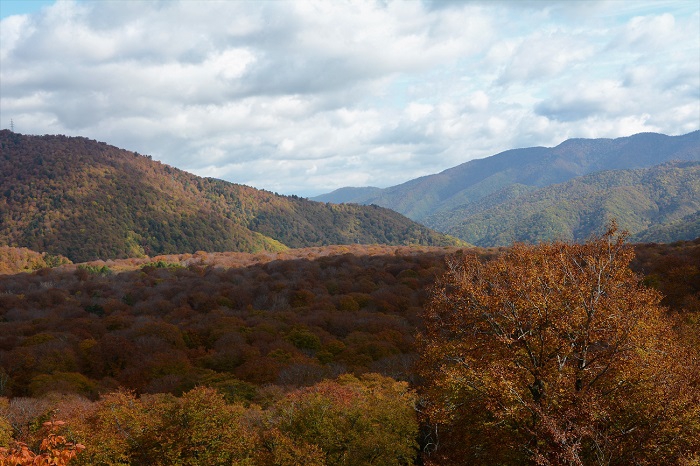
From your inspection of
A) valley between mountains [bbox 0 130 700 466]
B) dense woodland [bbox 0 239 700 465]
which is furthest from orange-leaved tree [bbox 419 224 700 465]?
dense woodland [bbox 0 239 700 465]

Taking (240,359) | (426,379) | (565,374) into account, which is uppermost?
(565,374)

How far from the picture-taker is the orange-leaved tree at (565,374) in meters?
21.2

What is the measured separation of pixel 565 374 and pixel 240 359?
168ft

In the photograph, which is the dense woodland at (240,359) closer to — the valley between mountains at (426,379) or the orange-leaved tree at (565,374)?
the valley between mountains at (426,379)

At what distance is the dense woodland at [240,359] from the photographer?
33094mm

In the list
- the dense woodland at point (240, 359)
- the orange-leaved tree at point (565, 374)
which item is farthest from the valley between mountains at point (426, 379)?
the dense woodland at point (240, 359)

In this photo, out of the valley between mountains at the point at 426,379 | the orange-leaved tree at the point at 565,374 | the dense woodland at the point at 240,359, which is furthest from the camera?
the dense woodland at the point at 240,359

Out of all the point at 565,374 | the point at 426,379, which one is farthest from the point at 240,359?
the point at 565,374

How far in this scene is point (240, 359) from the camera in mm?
67750

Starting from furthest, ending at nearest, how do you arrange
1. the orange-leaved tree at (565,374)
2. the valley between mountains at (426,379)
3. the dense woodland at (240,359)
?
the dense woodland at (240,359) < the valley between mountains at (426,379) < the orange-leaved tree at (565,374)

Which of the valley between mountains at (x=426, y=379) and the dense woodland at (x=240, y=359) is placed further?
the dense woodland at (x=240, y=359)

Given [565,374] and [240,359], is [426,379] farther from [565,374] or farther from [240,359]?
[240,359]

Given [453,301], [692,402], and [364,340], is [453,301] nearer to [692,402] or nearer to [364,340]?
[692,402]

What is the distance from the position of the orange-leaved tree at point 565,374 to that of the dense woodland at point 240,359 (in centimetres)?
102
